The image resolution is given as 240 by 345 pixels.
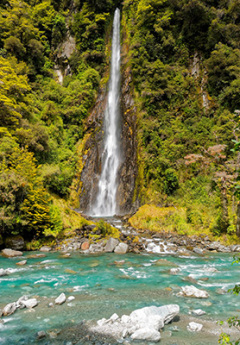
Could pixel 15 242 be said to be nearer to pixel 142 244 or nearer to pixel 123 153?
pixel 142 244

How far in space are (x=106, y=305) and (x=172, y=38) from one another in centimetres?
2554

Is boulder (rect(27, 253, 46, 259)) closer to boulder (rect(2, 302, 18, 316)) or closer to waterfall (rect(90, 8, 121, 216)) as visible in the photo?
boulder (rect(2, 302, 18, 316))

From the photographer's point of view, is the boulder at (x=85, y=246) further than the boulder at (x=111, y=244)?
Yes

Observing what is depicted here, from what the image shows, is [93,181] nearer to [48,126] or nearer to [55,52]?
[48,126]

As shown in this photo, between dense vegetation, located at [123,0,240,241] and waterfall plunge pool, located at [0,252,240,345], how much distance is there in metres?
5.18

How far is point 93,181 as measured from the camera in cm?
2170

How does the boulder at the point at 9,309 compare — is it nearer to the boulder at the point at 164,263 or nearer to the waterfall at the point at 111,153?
the boulder at the point at 164,263

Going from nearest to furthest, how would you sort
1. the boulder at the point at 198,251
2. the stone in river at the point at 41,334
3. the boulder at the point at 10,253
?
the stone in river at the point at 41,334 < the boulder at the point at 10,253 < the boulder at the point at 198,251

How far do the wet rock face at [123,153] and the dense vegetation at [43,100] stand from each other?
4.79 feet

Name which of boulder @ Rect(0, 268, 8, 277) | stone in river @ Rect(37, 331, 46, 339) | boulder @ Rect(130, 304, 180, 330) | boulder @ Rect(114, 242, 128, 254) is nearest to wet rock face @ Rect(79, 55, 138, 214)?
boulder @ Rect(114, 242, 128, 254)

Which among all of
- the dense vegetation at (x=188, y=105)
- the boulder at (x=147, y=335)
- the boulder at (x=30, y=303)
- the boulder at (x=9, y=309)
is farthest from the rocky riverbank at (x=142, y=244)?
the boulder at (x=147, y=335)

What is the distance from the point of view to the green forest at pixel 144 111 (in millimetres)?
12820

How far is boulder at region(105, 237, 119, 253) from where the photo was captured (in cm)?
1155

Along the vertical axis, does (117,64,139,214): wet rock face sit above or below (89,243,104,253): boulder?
above
